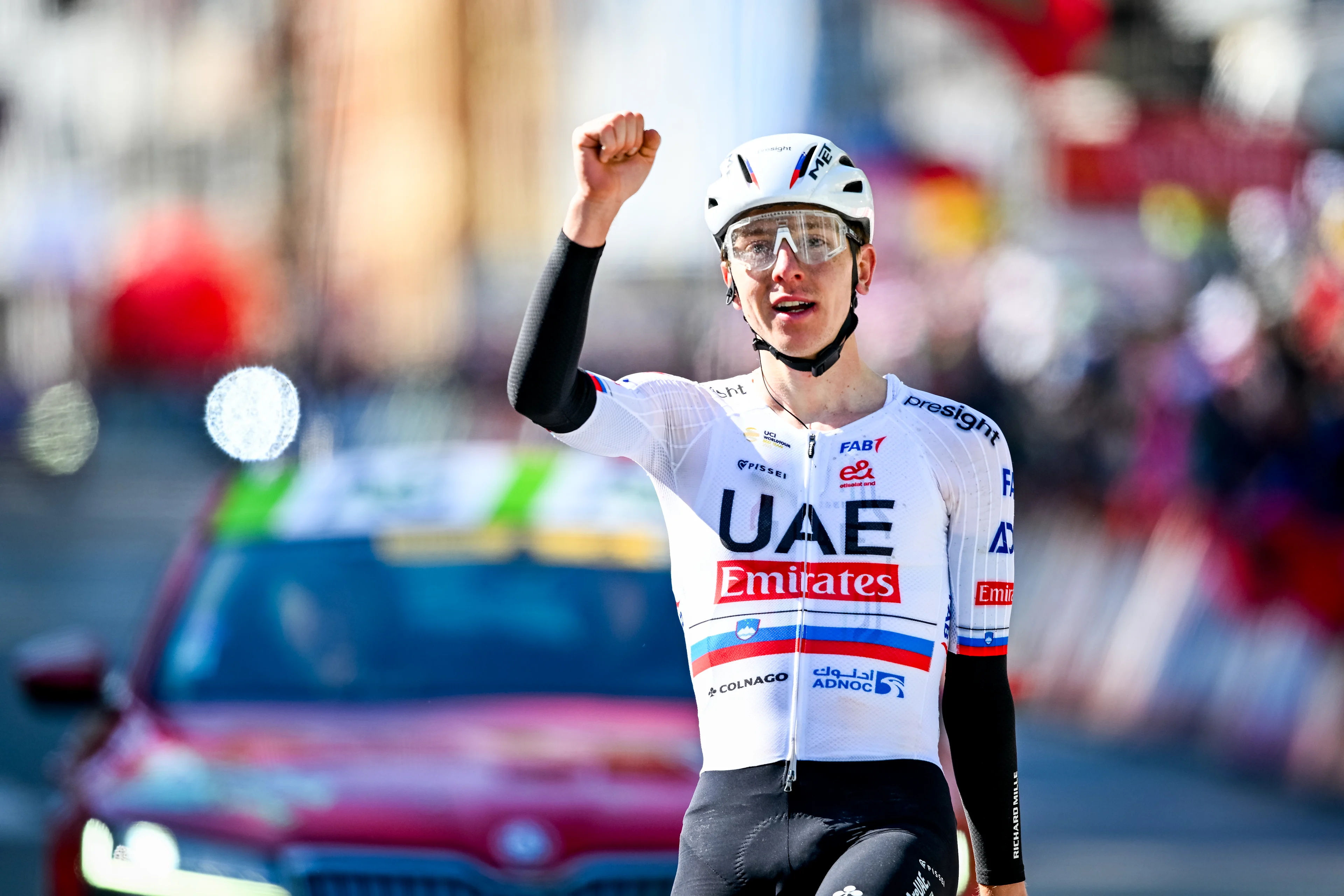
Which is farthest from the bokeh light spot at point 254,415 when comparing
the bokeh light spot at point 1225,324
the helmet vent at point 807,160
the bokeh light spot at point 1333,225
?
the bokeh light spot at point 1333,225

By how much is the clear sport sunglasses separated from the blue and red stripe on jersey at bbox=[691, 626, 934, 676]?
607mm

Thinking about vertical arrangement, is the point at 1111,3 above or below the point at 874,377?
above

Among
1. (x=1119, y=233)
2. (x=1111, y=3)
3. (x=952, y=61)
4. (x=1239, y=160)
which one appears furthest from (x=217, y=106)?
(x=1239, y=160)

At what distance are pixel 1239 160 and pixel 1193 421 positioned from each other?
3.99 metres

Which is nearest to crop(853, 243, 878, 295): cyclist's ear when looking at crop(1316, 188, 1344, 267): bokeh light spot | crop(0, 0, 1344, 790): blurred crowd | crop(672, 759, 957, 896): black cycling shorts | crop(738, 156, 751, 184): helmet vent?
crop(738, 156, 751, 184): helmet vent

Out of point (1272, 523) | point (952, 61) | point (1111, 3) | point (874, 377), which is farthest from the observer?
point (952, 61)

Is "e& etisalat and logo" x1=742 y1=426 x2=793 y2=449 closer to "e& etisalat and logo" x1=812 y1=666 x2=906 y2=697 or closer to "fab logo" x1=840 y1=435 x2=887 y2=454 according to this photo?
"fab logo" x1=840 y1=435 x2=887 y2=454

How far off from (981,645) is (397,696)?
233 cm

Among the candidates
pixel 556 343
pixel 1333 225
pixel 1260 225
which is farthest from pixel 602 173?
pixel 1260 225

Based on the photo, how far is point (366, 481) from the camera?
615 cm

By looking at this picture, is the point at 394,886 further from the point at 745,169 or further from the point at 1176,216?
the point at 1176,216

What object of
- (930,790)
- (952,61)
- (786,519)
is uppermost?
(952,61)

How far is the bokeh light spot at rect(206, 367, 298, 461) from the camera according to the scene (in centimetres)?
1273

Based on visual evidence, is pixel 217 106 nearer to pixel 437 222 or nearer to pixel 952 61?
pixel 437 222
